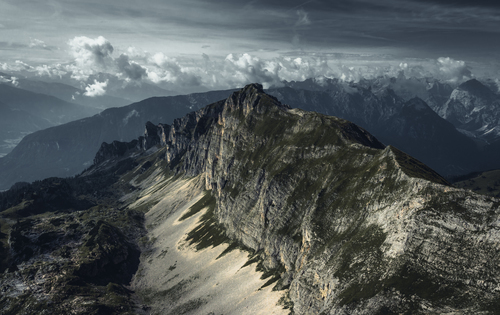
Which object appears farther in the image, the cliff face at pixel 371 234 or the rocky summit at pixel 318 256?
the rocky summit at pixel 318 256

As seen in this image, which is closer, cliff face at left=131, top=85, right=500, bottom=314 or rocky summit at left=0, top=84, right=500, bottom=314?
cliff face at left=131, top=85, right=500, bottom=314

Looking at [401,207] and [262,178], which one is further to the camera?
[262,178]

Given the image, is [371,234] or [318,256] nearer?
[371,234]

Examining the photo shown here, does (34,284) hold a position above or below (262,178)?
below

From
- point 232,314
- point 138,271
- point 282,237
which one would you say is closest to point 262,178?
point 282,237

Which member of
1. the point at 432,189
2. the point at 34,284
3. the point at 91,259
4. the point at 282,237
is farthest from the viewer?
the point at 91,259

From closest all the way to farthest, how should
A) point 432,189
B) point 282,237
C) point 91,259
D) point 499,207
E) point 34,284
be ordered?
point 499,207 < point 432,189 < point 282,237 < point 34,284 < point 91,259

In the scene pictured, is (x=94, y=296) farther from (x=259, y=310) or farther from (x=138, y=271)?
(x=259, y=310)

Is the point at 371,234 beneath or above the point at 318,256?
above
